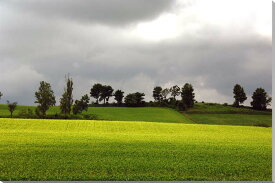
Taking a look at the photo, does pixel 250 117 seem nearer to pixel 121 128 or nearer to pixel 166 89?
pixel 166 89

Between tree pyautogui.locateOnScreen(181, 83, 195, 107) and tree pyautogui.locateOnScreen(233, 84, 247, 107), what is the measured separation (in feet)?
27.6

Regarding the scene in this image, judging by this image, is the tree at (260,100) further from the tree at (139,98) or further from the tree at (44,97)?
the tree at (44,97)

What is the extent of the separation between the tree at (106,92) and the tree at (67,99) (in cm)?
894

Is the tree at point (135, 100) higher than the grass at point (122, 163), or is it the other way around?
the tree at point (135, 100)

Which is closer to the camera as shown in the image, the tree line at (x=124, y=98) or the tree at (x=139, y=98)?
the tree line at (x=124, y=98)

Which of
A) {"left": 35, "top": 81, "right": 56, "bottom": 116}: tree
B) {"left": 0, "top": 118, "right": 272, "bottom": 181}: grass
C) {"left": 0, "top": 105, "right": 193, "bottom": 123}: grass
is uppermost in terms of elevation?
{"left": 35, "top": 81, "right": 56, "bottom": 116}: tree

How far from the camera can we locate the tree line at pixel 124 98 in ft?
158

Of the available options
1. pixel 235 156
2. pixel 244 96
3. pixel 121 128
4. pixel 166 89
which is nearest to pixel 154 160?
pixel 235 156

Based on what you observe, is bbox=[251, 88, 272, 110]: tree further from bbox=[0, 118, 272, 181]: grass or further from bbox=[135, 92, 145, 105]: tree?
bbox=[0, 118, 272, 181]: grass

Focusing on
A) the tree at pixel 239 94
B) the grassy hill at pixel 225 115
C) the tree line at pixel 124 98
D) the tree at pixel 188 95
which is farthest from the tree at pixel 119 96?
the tree at pixel 239 94

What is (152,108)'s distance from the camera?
5734 cm

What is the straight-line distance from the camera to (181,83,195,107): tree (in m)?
50.9

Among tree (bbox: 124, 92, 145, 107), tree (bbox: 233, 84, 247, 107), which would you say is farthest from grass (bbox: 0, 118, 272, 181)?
tree (bbox: 233, 84, 247, 107)

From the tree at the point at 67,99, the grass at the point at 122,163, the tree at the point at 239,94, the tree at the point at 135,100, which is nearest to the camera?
the grass at the point at 122,163
